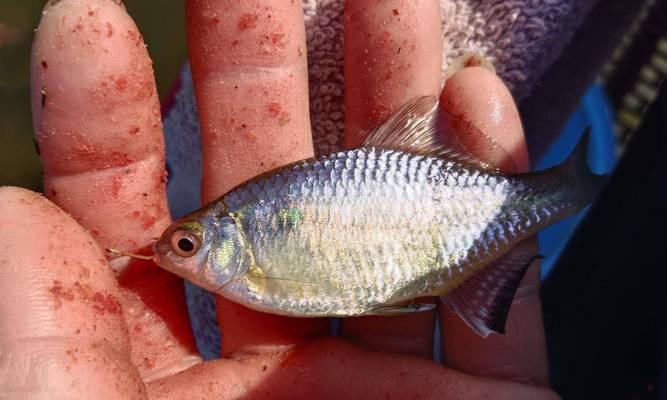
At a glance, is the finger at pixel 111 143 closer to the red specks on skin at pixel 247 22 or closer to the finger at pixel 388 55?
the red specks on skin at pixel 247 22

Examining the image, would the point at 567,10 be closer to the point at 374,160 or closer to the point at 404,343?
the point at 374,160

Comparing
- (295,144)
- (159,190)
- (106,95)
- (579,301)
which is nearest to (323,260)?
(295,144)

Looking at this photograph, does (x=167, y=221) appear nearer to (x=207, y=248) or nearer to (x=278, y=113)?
(x=207, y=248)

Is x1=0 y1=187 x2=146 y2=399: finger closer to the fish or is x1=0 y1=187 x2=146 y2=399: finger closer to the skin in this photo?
the skin

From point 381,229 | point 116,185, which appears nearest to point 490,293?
point 381,229

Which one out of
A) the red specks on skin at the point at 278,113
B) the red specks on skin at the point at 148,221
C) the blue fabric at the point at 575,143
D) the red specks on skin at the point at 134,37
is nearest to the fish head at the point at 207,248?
the red specks on skin at the point at 148,221

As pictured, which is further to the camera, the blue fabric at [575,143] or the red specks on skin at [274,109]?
the blue fabric at [575,143]
